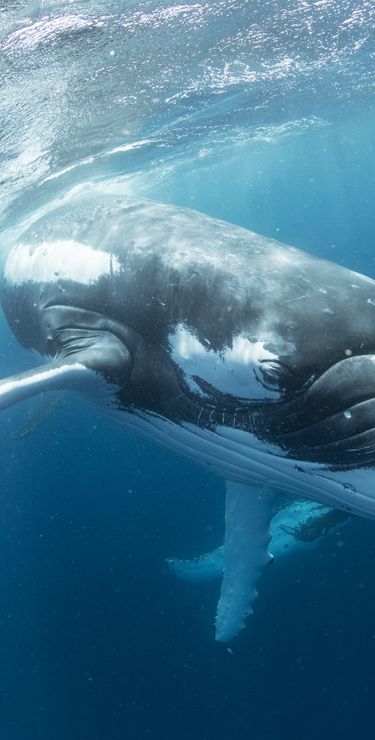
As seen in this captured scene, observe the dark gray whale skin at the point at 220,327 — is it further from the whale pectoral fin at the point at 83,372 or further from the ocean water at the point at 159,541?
the ocean water at the point at 159,541

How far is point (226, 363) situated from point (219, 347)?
0.15 meters

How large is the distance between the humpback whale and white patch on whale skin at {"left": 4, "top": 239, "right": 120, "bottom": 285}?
0.03m

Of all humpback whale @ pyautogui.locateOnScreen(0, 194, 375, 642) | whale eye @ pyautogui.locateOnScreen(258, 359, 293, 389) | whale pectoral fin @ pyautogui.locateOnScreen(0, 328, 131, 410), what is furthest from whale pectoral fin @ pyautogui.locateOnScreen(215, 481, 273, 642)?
whale eye @ pyautogui.locateOnScreen(258, 359, 293, 389)

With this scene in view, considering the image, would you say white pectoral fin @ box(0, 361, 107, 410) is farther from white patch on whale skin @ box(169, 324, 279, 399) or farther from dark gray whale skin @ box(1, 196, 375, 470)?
white patch on whale skin @ box(169, 324, 279, 399)

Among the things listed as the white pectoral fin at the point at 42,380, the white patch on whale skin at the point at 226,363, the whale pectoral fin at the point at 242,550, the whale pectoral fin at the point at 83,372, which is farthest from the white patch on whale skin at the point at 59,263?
the whale pectoral fin at the point at 242,550

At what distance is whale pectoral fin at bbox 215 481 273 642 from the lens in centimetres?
703

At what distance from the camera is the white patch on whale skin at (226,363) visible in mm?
4125

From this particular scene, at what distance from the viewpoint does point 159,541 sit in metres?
22.9

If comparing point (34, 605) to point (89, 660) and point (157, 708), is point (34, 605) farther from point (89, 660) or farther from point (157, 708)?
point (157, 708)

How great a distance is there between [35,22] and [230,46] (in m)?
7.40

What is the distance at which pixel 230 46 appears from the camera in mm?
14055

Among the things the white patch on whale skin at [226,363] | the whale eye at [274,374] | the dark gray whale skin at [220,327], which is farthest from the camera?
the white patch on whale skin at [226,363]

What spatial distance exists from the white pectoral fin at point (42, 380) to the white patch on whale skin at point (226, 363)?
937 mm

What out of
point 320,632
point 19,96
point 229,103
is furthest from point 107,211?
point 229,103
